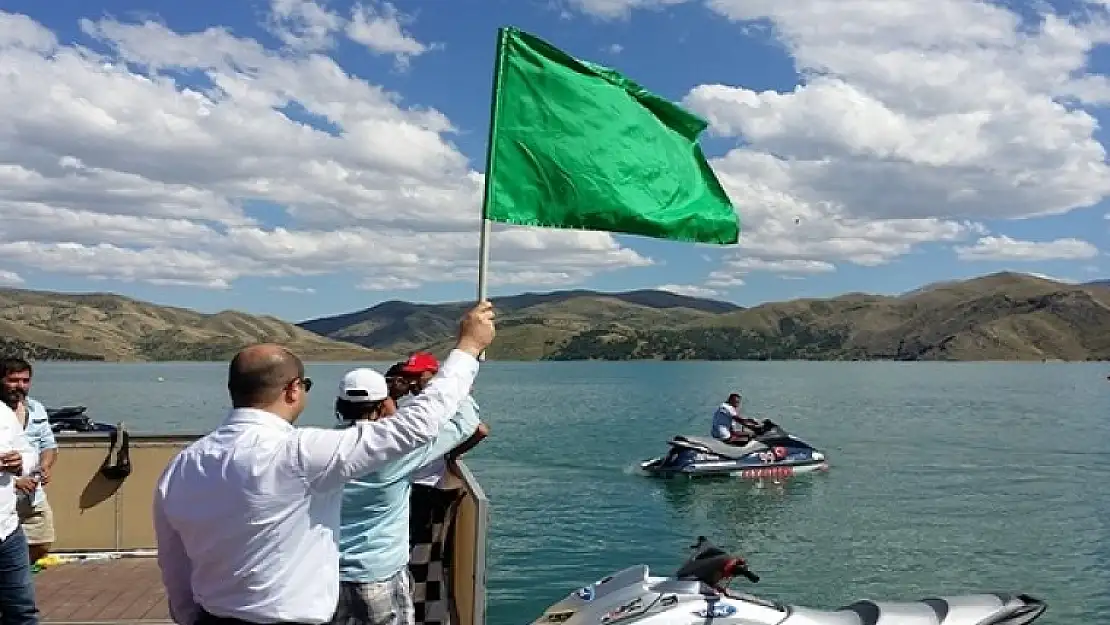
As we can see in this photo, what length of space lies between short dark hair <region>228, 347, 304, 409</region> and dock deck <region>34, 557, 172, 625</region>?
472cm

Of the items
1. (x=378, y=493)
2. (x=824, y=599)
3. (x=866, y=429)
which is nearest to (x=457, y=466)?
(x=378, y=493)

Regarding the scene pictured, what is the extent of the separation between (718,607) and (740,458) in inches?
813

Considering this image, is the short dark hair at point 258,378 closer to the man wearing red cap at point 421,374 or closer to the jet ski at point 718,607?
the man wearing red cap at point 421,374

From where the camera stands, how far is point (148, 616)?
7.46 m

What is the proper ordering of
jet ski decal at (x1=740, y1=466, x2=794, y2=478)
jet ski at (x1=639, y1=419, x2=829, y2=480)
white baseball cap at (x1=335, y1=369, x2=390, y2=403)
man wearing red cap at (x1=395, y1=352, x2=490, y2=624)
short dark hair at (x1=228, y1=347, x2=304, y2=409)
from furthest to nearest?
1. jet ski decal at (x1=740, y1=466, x2=794, y2=478)
2. jet ski at (x1=639, y1=419, x2=829, y2=480)
3. man wearing red cap at (x1=395, y1=352, x2=490, y2=624)
4. white baseball cap at (x1=335, y1=369, x2=390, y2=403)
5. short dark hair at (x1=228, y1=347, x2=304, y2=409)

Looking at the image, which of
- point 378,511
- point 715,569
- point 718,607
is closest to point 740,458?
point 715,569

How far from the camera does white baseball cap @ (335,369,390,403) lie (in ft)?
14.7

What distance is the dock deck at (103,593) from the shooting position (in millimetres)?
7488

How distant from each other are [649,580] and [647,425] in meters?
44.3

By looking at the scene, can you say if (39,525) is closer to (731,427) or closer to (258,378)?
(258,378)

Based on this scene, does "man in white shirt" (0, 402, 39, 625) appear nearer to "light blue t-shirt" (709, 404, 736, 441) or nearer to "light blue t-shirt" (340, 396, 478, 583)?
"light blue t-shirt" (340, 396, 478, 583)

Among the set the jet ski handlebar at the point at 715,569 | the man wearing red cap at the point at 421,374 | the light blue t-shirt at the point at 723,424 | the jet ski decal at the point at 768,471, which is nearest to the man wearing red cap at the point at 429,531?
the man wearing red cap at the point at 421,374

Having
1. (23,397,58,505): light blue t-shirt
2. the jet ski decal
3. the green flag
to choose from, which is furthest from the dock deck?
the jet ski decal

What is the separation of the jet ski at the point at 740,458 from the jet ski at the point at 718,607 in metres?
18.9
